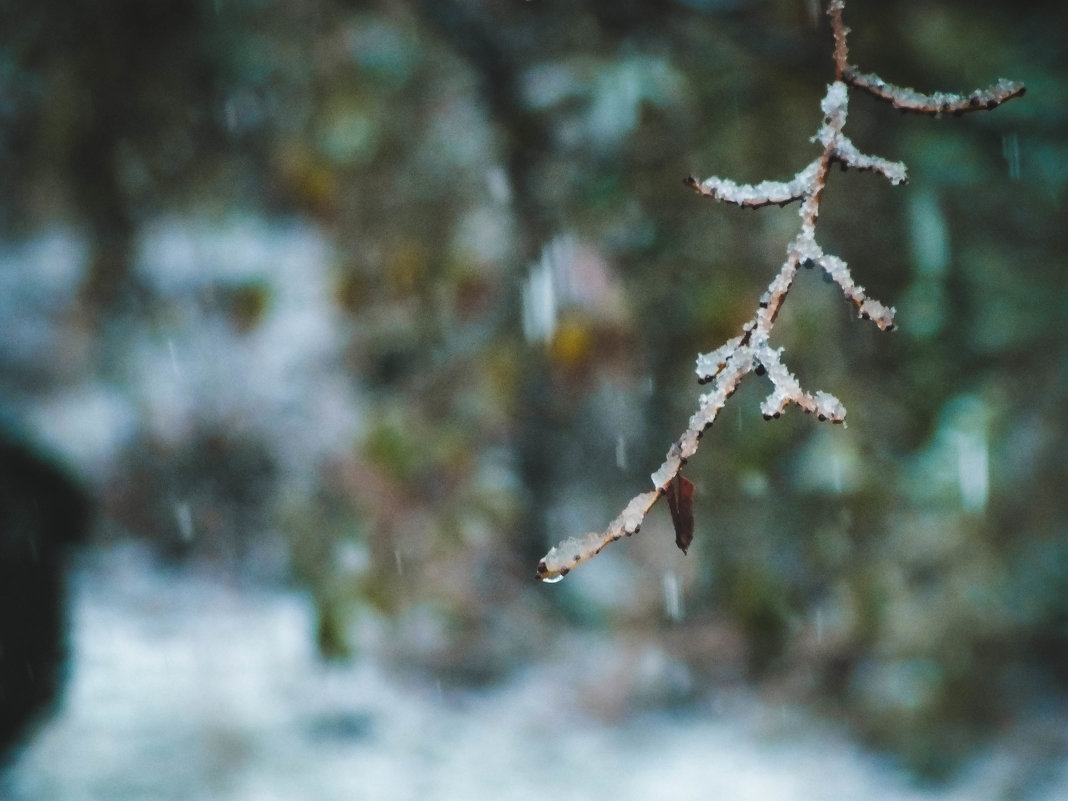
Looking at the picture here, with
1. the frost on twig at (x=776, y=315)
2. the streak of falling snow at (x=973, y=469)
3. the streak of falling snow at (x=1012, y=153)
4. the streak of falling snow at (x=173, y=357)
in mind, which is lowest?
the frost on twig at (x=776, y=315)

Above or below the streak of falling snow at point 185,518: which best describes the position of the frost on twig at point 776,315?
below

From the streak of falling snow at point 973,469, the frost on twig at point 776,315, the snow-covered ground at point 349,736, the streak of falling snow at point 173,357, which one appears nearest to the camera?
the frost on twig at point 776,315

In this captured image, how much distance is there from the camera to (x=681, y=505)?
1.67 ft

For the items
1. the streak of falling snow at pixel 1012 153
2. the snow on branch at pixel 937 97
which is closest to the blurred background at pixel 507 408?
the streak of falling snow at pixel 1012 153

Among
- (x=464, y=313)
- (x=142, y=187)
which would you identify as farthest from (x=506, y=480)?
(x=142, y=187)

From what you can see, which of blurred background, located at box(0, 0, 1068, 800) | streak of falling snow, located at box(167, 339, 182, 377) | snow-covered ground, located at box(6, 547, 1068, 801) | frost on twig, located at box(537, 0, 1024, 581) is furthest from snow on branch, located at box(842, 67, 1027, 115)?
streak of falling snow, located at box(167, 339, 182, 377)

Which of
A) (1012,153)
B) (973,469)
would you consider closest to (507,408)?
(973,469)

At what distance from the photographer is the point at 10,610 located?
5.31 feet

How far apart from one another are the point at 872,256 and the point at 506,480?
41.0 inches

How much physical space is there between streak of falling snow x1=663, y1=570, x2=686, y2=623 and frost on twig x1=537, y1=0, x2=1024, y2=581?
54.6 inches

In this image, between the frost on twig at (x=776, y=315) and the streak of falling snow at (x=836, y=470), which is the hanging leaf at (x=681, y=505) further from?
the streak of falling snow at (x=836, y=470)

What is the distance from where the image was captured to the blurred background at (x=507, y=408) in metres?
1.67

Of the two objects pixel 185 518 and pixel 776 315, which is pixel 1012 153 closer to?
pixel 776 315

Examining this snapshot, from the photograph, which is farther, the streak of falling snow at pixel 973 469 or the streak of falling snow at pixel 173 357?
the streak of falling snow at pixel 173 357
